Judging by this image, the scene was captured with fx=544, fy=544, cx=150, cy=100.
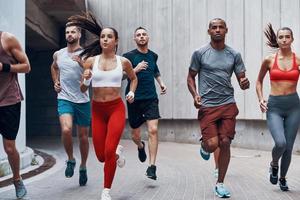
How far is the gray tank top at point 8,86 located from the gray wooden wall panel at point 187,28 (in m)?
7.27

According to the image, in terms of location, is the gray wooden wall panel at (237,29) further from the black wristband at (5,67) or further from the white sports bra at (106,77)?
Answer: the black wristband at (5,67)

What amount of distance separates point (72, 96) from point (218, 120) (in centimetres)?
204

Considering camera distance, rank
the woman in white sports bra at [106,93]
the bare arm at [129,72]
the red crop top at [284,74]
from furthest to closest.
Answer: the red crop top at [284,74]
the bare arm at [129,72]
the woman in white sports bra at [106,93]

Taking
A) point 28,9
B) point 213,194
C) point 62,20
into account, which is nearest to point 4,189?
point 213,194

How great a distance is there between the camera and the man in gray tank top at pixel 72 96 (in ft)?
23.6

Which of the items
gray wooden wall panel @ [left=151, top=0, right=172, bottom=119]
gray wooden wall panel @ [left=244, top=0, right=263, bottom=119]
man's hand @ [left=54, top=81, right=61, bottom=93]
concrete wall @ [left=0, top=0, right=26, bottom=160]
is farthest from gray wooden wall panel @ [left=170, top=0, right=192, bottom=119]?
man's hand @ [left=54, top=81, right=61, bottom=93]

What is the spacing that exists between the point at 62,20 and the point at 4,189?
10515 mm

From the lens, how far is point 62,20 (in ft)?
54.5

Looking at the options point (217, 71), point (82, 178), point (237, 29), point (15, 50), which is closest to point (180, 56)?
point (237, 29)

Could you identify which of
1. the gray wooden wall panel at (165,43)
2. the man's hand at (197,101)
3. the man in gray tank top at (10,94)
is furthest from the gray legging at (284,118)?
the gray wooden wall panel at (165,43)

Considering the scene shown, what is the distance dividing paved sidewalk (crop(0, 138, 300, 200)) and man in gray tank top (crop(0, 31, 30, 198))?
0.57 metres

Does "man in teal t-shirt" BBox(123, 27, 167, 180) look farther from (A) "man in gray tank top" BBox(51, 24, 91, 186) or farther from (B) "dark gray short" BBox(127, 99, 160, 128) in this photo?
(A) "man in gray tank top" BBox(51, 24, 91, 186)

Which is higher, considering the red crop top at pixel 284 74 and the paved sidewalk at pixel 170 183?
the red crop top at pixel 284 74

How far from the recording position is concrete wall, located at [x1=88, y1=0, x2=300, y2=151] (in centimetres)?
1257
